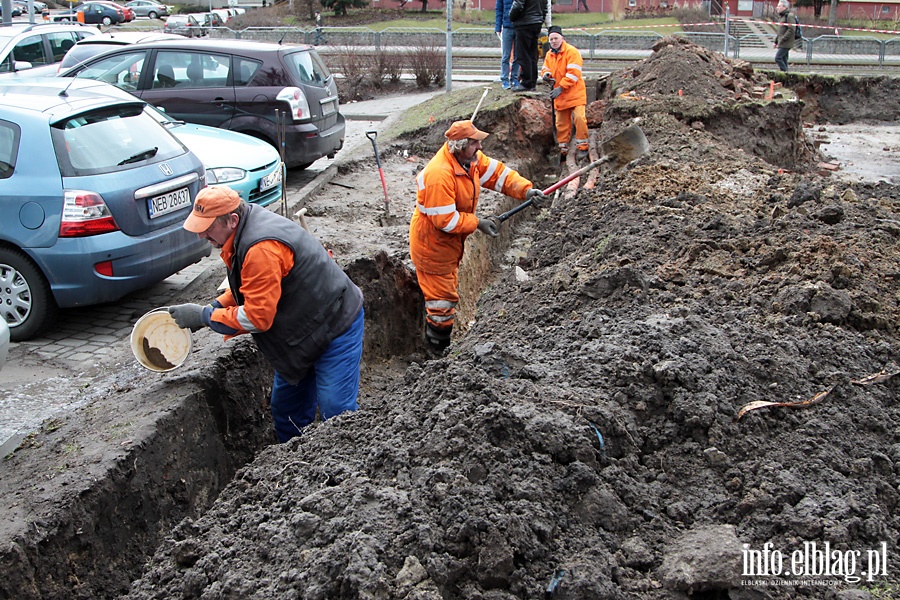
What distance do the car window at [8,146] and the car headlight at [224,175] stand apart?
2.45 meters

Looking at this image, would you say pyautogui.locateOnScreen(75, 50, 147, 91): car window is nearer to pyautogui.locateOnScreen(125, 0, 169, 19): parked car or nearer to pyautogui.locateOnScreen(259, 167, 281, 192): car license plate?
Result: pyautogui.locateOnScreen(259, 167, 281, 192): car license plate

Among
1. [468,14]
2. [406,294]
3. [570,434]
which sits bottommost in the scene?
[406,294]

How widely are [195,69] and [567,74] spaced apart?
17.5ft

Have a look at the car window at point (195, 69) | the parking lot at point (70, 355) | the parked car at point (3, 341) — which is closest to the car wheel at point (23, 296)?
the parking lot at point (70, 355)

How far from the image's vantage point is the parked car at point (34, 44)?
14.0m

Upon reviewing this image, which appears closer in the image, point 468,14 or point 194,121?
point 194,121

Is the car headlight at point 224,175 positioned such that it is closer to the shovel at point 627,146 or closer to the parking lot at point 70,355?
the parking lot at point 70,355

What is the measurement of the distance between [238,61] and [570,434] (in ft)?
29.5

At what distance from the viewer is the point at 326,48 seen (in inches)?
932

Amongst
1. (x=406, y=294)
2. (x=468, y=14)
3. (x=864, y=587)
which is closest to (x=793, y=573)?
(x=864, y=587)

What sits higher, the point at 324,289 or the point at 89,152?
the point at 89,152

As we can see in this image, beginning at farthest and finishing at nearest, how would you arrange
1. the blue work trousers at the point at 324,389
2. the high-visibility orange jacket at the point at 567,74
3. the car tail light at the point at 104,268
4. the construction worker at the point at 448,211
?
the high-visibility orange jacket at the point at 567,74 → the construction worker at the point at 448,211 → the car tail light at the point at 104,268 → the blue work trousers at the point at 324,389

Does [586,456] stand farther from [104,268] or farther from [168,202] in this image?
[168,202]

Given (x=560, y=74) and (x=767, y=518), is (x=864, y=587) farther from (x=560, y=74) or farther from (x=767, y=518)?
(x=560, y=74)
